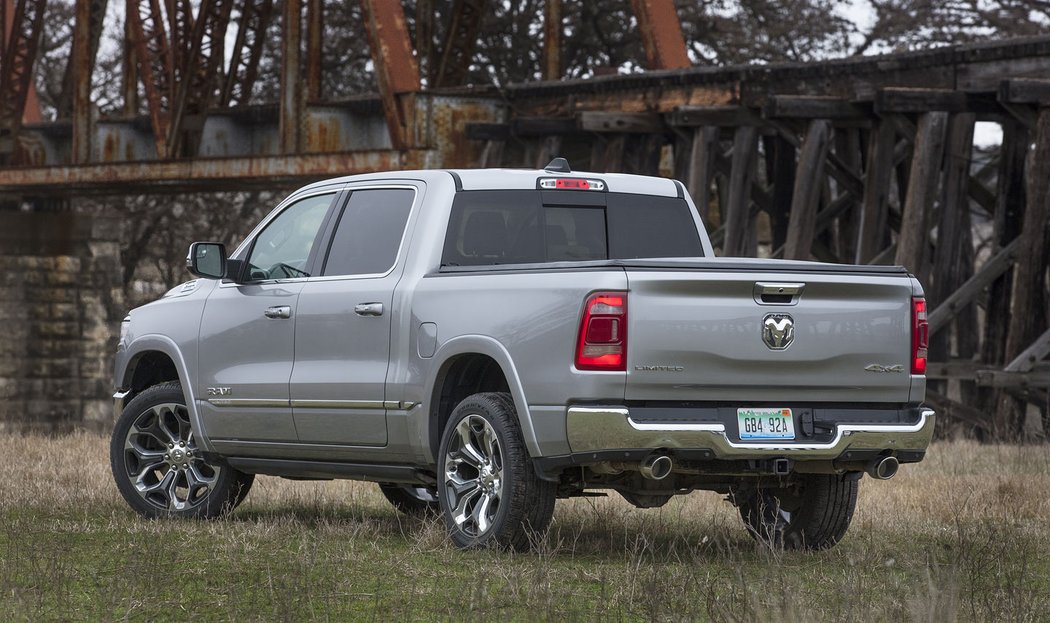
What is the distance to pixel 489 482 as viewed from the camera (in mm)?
7715

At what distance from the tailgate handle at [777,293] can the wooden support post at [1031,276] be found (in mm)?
8125

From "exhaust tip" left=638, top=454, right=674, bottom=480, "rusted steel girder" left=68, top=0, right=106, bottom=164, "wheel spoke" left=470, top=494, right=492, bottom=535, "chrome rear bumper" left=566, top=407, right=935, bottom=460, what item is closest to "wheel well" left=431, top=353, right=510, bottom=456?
"wheel spoke" left=470, top=494, right=492, bottom=535

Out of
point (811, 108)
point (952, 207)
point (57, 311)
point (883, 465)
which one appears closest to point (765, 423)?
point (883, 465)

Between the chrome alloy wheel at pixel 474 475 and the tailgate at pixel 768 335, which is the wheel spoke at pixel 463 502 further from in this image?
the tailgate at pixel 768 335

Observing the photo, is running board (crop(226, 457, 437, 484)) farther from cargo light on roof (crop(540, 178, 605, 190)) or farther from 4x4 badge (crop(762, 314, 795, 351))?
4x4 badge (crop(762, 314, 795, 351))

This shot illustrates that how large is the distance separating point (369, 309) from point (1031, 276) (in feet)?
28.5

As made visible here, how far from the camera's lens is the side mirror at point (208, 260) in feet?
30.1

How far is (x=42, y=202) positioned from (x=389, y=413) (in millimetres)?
22019

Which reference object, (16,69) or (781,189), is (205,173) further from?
A: (781,189)

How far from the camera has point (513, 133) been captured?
18.2m

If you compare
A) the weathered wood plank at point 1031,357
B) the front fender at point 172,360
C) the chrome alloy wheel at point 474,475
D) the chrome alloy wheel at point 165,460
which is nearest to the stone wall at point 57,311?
the weathered wood plank at point 1031,357

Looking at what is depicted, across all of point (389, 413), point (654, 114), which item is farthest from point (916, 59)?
point (389, 413)

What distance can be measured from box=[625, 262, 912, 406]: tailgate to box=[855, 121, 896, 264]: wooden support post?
8610 mm

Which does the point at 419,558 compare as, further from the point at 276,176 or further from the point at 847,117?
the point at 276,176
